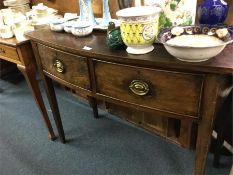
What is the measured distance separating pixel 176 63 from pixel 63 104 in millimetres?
1354

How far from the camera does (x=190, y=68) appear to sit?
63 cm

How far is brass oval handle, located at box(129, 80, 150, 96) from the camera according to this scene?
2.44 feet

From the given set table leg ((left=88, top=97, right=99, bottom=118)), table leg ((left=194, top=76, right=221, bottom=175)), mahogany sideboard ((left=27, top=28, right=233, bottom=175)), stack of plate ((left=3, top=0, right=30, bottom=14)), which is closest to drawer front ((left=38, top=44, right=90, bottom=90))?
mahogany sideboard ((left=27, top=28, right=233, bottom=175))

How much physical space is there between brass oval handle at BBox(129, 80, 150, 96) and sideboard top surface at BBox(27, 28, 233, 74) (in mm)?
67

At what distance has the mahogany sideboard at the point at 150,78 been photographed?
65cm

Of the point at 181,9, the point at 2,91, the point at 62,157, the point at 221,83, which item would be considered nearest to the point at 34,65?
the point at 62,157

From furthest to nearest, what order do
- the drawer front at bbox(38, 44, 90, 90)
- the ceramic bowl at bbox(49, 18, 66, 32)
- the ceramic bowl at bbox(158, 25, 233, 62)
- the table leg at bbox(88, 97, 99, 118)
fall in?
the table leg at bbox(88, 97, 99, 118) → the ceramic bowl at bbox(49, 18, 66, 32) → the drawer front at bbox(38, 44, 90, 90) → the ceramic bowl at bbox(158, 25, 233, 62)

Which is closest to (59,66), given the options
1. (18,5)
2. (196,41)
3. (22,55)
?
(22,55)

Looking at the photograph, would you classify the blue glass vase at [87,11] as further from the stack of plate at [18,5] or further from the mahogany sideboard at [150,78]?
the stack of plate at [18,5]

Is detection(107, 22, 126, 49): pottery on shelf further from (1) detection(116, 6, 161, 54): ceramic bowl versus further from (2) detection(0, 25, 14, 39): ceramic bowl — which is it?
(2) detection(0, 25, 14, 39): ceramic bowl

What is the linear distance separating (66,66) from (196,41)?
517 millimetres

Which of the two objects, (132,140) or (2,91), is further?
(2,91)

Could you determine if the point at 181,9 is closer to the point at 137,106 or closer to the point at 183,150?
the point at 137,106

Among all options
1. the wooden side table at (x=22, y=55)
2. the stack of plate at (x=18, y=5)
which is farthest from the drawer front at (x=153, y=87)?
the stack of plate at (x=18, y=5)
